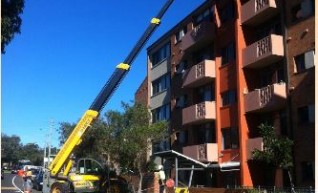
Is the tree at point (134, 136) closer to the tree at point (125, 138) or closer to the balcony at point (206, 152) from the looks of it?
the tree at point (125, 138)

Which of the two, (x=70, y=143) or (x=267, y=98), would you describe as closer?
(x=70, y=143)

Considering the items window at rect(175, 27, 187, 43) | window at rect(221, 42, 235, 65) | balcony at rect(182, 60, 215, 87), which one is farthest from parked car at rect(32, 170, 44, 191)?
window at rect(221, 42, 235, 65)

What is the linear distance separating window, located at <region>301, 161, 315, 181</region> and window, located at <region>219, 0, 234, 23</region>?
12226 mm

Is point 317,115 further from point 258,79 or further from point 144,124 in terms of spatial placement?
point 144,124

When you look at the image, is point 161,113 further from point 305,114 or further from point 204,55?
point 305,114

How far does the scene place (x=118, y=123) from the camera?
39719 millimetres

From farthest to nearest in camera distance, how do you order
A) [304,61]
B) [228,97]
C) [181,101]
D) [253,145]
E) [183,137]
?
[181,101], [183,137], [228,97], [253,145], [304,61]

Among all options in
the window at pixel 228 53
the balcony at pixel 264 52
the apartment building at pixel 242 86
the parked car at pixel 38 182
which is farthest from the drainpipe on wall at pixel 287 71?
the parked car at pixel 38 182

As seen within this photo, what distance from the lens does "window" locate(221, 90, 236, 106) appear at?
3471 centimetres

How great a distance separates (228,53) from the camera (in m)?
35.9

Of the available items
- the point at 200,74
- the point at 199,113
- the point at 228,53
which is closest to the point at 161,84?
the point at 200,74

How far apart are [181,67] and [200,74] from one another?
6.16m

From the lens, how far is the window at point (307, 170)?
27.0 metres

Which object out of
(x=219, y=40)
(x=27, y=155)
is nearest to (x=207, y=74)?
(x=219, y=40)
